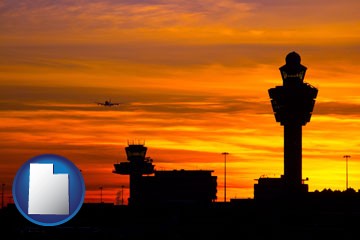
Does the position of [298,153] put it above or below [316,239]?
above

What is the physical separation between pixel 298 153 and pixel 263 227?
19.6 metres

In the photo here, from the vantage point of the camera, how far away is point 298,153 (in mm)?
169125

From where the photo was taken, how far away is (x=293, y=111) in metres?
175

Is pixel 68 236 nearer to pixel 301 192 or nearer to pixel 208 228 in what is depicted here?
pixel 208 228

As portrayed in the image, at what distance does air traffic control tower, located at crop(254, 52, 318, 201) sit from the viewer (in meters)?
170

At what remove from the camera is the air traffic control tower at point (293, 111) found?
170m

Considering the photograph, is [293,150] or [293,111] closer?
[293,150]

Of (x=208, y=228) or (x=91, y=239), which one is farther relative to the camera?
(x=208, y=228)

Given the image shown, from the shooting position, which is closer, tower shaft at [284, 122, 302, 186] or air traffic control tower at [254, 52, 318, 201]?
tower shaft at [284, 122, 302, 186]

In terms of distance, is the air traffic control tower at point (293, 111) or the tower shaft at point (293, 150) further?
the air traffic control tower at point (293, 111)

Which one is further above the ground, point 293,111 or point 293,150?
point 293,111

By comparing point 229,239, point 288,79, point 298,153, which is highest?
point 288,79

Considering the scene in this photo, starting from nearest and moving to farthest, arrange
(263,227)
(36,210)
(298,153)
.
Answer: (36,210), (263,227), (298,153)

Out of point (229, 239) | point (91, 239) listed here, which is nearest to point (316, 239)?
point (229, 239)
